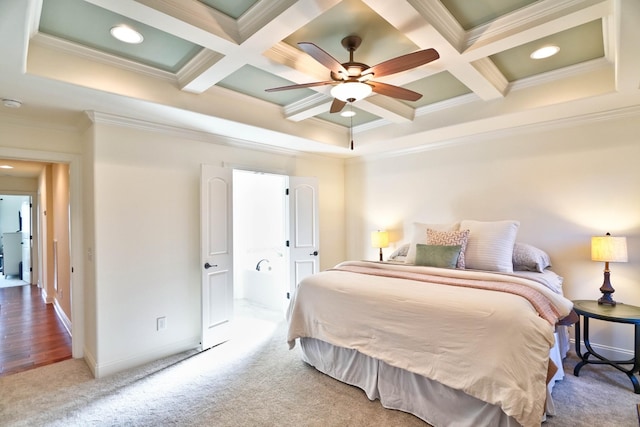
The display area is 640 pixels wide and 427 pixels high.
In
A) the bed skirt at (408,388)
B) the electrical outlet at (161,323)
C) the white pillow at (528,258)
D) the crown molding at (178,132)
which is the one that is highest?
the crown molding at (178,132)

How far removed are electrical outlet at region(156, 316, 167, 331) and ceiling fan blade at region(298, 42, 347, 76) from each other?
114 inches

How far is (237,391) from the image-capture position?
101 inches

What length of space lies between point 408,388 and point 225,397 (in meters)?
1.39

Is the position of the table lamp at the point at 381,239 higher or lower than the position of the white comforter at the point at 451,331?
higher

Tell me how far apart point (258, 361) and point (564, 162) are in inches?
146

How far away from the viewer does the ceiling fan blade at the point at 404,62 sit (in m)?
1.90

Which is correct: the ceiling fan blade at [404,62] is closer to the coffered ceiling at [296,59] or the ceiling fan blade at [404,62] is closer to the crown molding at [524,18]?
the coffered ceiling at [296,59]

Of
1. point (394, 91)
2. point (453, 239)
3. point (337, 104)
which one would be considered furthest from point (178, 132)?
point (453, 239)

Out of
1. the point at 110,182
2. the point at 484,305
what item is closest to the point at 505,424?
the point at 484,305

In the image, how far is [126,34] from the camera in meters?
2.12

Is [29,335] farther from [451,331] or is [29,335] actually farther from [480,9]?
[480,9]

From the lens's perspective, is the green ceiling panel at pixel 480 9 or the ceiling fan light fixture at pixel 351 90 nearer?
the green ceiling panel at pixel 480 9

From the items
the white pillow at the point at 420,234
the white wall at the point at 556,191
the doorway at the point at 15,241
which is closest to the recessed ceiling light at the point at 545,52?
the white wall at the point at 556,191

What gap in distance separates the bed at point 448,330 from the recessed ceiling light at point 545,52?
150 centimetres
